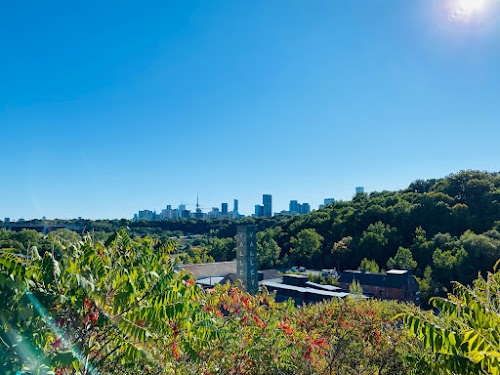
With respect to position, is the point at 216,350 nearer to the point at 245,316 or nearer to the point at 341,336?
the point at 245,316

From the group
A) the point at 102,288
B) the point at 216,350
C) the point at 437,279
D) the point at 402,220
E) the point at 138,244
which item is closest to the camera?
the point at 102,288

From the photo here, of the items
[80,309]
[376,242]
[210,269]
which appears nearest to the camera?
[80,309]

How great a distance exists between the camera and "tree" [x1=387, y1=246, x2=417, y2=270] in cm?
4456

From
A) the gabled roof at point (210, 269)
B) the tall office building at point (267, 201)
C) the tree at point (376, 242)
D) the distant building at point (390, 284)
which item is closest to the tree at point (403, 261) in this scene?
the distant building at point (390, 284)

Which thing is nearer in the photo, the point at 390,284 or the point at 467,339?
the point at 467,339

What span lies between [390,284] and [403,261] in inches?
290

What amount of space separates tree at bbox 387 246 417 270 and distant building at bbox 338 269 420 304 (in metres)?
4.19

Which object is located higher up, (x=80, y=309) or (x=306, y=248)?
(x=80, y=309)

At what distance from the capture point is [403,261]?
4500cm

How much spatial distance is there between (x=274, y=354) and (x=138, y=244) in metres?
3.33

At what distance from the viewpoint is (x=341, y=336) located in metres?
9.34

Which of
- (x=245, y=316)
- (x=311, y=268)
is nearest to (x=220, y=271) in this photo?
(x=311, y=268)

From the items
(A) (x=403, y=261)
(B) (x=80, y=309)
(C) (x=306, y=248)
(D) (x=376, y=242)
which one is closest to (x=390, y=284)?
(A) (x=403, y=261)

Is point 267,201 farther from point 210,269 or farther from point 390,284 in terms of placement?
point 390,284
